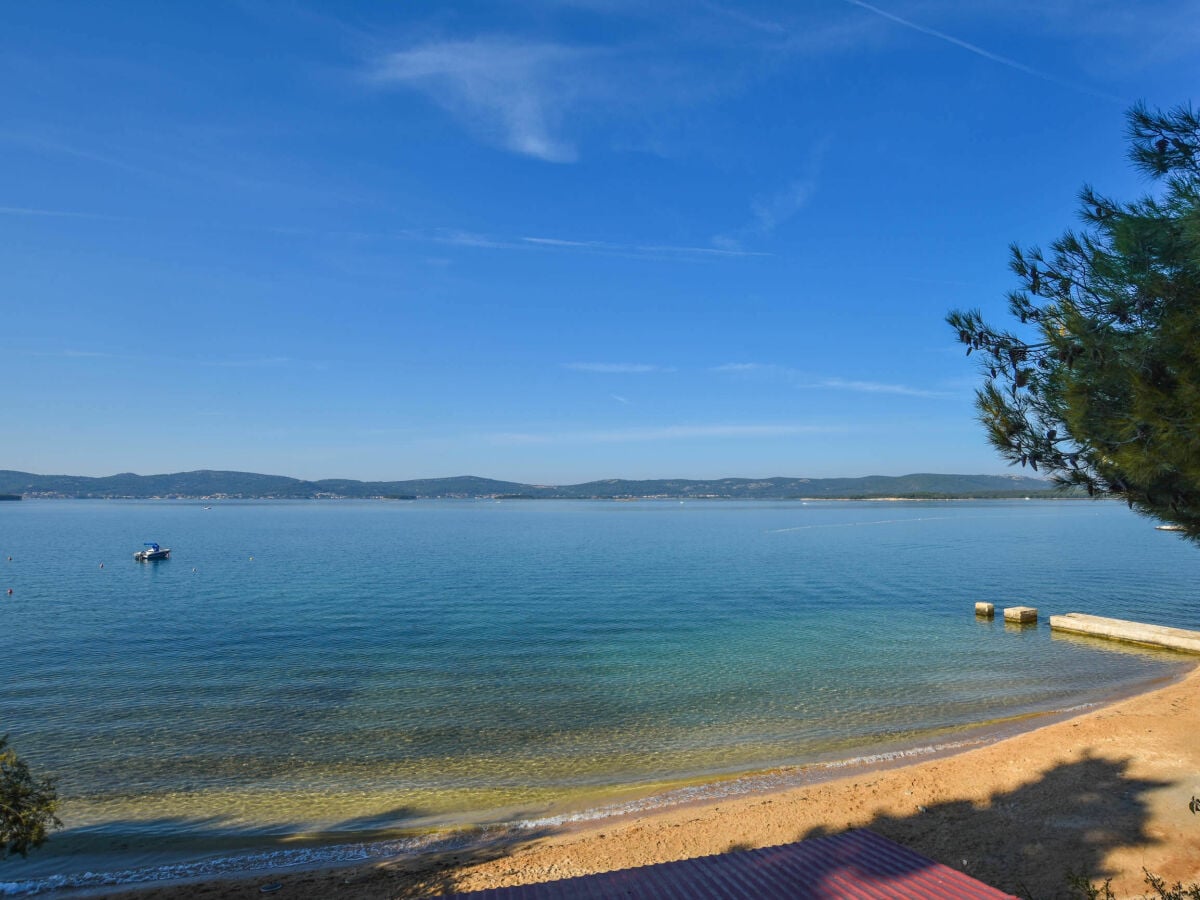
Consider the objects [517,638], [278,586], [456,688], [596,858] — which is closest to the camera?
[596,858]

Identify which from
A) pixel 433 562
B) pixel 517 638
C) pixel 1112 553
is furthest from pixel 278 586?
pixel 1112 553

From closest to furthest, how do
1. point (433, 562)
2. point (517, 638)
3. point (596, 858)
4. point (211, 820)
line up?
point (596, 858)
point (211, 820)
point (517, 638)
point (433, 562)

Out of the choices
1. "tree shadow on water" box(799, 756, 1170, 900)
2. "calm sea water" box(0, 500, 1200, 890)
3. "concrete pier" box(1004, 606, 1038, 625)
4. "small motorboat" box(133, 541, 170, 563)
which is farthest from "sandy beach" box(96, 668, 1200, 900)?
"small motorboat" box(133, 541, 170, 563)

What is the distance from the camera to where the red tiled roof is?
714cm

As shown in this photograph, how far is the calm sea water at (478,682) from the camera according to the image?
52.1 ft

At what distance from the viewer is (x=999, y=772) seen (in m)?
14.8

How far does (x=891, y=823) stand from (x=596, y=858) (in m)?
5.54

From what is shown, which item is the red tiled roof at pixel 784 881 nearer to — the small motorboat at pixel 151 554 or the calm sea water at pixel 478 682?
the calm sea water at pixel 478 682

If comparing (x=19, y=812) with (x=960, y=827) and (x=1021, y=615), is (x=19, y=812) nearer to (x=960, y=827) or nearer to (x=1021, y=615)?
(x=960, y=827)

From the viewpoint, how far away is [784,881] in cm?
742

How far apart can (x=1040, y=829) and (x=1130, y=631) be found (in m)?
24.8

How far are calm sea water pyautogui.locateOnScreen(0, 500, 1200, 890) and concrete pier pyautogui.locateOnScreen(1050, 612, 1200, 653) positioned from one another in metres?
1.12

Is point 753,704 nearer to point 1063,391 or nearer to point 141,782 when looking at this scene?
point 1063,391

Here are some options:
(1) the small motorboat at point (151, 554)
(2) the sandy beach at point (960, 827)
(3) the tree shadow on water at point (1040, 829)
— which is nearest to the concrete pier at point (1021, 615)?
(2) the sandy beach at point (960, 827)
